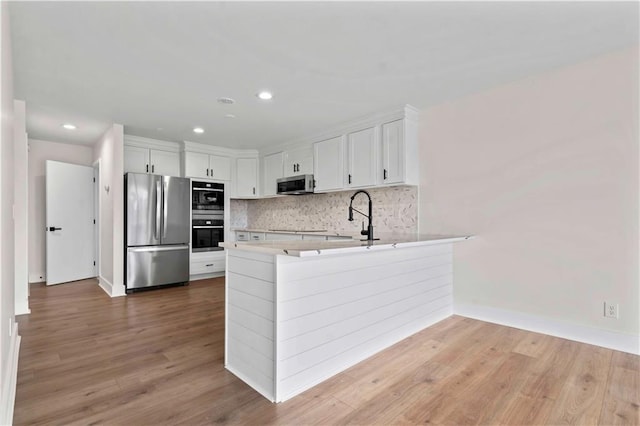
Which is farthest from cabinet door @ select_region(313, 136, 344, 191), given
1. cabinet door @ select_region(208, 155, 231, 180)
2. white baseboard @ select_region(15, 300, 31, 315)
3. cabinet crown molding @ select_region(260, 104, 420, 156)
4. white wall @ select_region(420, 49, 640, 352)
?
white baseboard @ select_region(15, 300, 31, 315)

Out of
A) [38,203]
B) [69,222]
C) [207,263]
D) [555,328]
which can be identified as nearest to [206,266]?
[207,263]

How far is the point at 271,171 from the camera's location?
573 cm

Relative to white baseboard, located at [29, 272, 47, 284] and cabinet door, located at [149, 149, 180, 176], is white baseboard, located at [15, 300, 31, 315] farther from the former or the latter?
cabinet door, located at [149, 149, 180, 176]

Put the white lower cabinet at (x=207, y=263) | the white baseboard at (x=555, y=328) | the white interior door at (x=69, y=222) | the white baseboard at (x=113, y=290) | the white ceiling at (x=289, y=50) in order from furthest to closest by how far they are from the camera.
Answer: the white lower cabinet at (x=207, y=263), the white interior door at (x=69, y=222), the white baseboard at (x=113, y=290), the white baseboard at (x=555, y=328), the white ceiling at (x=289, y=50)

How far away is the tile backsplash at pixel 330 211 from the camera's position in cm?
407

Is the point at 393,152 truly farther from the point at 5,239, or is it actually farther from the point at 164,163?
the point at 164,163

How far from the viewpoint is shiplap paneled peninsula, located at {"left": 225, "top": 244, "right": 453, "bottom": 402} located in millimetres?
1924

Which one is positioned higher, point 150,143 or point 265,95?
point 265,95

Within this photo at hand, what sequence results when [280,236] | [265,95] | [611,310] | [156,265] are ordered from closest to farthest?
1. [611,310]
2. [265,95]
3. [156,265]
4. [280,236]

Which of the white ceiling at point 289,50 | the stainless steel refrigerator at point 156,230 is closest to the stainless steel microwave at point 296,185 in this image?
the white ceiling at point 289,50

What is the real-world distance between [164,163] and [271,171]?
5.75 feet

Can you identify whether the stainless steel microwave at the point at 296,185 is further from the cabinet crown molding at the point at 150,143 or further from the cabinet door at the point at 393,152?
the cabinet crown molding at the point at 150,143

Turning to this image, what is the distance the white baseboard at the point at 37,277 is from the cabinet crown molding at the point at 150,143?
2711mm

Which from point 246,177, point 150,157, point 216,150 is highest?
point 216,150
